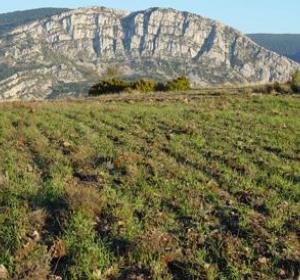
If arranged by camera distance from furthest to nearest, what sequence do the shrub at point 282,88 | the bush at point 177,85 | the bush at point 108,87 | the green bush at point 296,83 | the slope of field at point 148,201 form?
the bush at point 108,87
the bush at point 177,85
the green bush at point 296,83
the shrub at point 282,88
the slope of field at point 148,201

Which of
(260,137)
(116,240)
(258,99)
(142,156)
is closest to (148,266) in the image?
(116,240)

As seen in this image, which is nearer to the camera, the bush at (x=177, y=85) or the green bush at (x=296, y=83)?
the green bush at (x=296, y=83)

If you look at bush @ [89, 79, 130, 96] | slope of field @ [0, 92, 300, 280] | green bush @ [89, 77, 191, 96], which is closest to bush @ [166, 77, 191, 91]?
green bush @ [89, 77, 191, 96]

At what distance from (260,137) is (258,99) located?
10.8 m

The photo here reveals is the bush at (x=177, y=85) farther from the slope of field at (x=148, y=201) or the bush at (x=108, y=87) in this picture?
the slope of field at (x=148, y=201)

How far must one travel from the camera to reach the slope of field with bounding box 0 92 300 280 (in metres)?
10.5

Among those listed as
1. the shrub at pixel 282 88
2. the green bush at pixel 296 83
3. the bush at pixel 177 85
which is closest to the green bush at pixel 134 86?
the bush at pixel 177 85

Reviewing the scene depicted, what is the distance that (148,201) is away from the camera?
13.0 m

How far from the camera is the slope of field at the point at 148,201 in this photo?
34.4ft

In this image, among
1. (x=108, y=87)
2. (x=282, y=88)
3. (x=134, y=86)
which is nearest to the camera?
(x=282, y=88)

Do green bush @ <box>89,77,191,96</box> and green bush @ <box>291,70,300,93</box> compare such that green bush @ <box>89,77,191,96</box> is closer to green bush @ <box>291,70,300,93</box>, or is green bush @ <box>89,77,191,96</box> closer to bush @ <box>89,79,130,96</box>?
bush @ <box>89,79,130,96</box>

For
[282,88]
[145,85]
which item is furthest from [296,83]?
[145,85]

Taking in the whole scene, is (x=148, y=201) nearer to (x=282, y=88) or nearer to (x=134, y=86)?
(x=282, y=88)

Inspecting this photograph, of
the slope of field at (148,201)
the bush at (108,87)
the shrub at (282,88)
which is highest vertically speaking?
the slope of field at (148,201)
